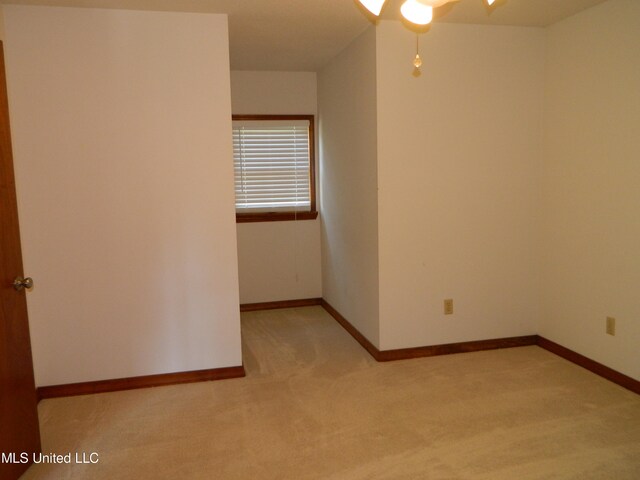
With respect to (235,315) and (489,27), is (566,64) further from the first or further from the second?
(235,315)

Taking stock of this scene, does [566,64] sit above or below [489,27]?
below

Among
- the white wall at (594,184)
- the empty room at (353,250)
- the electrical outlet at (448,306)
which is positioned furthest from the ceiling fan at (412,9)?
the electrical outlet at (448,306)

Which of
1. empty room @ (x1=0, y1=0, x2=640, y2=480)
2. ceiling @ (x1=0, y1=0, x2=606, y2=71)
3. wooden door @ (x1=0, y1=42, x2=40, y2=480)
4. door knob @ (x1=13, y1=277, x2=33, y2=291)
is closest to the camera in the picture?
wooden door @ (x1=0, y1=42, x2=40, y2=480)

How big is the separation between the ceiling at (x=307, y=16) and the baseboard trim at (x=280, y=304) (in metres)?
2.48

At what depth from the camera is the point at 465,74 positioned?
380 cm

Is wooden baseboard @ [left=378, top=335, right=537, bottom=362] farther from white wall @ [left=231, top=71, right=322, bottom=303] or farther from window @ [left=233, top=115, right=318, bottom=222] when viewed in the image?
window @ [left=233, top=115, right=318, bottom=222]

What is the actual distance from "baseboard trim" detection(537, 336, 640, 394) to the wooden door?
3396mm

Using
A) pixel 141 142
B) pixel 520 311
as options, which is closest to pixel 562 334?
pixel 520 311

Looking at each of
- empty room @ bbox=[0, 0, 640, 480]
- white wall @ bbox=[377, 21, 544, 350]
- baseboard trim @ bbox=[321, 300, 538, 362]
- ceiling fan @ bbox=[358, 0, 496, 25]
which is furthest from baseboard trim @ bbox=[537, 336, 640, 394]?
ceiling fan @ bbox=[358, 0, 496, 25]

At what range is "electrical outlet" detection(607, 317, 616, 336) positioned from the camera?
339 cm

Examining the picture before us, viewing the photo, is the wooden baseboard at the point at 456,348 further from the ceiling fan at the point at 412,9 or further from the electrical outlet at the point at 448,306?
the ceiling fan at the point at 412,9

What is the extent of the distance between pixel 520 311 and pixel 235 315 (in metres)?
2.22

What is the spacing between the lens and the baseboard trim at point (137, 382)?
132 inches

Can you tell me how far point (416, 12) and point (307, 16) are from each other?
1.72 meters
